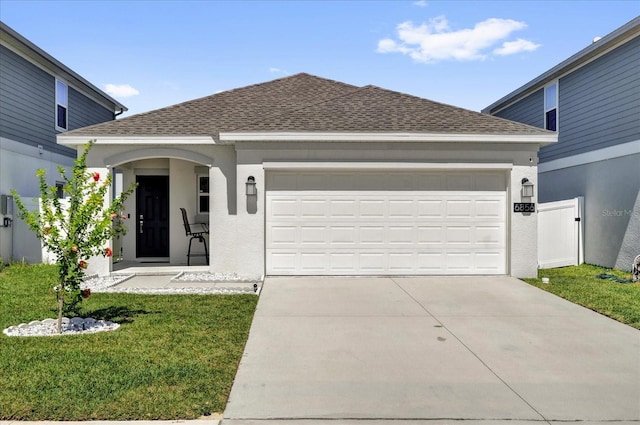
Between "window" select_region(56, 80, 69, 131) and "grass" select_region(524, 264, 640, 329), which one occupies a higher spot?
"window" select_region(56, 80, 69, 131)

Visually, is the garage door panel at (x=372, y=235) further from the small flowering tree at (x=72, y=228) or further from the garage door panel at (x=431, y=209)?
the small flowering tree at (x=72, y=228)

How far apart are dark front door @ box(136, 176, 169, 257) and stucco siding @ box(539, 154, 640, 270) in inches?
464

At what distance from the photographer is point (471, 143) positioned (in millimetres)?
9953

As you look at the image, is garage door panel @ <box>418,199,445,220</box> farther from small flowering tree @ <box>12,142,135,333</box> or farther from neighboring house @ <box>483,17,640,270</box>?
small flowering tree @ <box>12,142,135,333</box>

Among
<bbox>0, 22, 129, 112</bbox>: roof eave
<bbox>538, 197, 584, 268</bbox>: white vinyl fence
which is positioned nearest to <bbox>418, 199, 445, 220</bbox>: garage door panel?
<bbox>538, 197, 584, 268</bbox>: white vinyl fence

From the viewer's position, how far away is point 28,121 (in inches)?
528

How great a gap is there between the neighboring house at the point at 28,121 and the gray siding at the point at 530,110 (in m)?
16.0

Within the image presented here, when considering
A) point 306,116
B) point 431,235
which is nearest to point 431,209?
point 431,235

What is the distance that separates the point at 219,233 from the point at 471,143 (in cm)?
600

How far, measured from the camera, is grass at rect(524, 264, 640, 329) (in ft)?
23.5

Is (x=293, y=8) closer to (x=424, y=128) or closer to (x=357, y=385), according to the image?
(x=424, y=128)

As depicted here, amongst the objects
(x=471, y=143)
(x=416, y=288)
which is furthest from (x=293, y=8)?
(x=416, y=288)

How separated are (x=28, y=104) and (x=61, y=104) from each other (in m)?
1.91

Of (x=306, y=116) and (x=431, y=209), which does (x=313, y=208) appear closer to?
(x=306, y=116)
